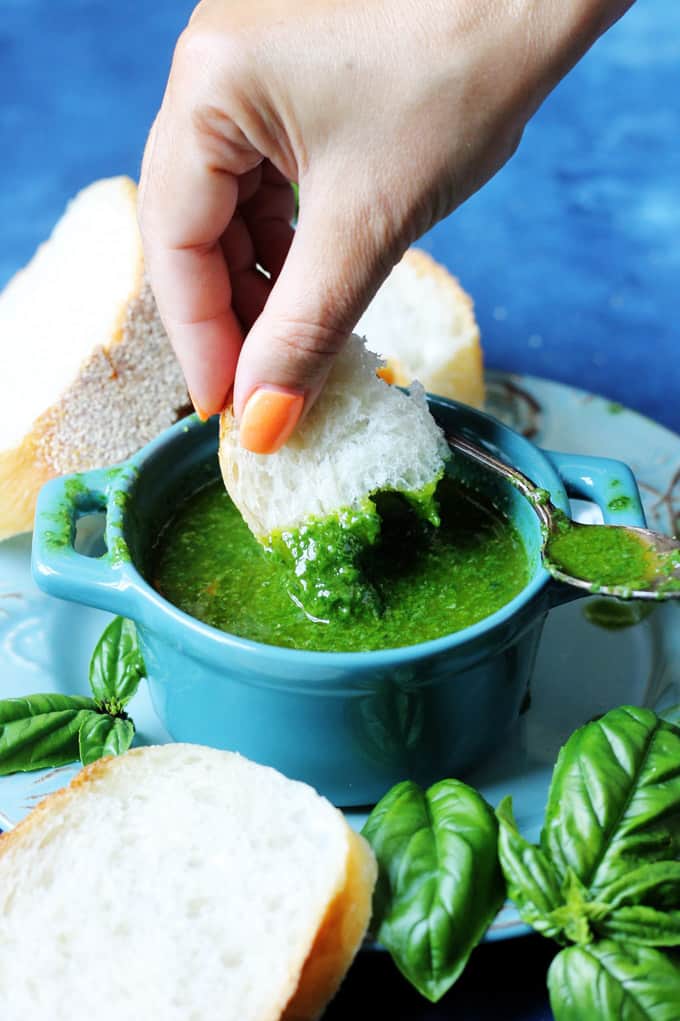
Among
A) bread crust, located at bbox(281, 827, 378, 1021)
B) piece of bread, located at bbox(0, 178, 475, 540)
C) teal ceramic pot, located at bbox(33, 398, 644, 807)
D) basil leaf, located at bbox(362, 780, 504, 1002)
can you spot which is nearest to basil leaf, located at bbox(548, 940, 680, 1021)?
basil leaf, located at bbox(362, 780, 504, 1002)

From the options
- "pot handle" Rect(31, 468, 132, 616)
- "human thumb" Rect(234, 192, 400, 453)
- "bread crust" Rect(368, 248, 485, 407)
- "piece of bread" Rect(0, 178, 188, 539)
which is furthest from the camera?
"bread crust" Rect(368, 248, 485, 407)

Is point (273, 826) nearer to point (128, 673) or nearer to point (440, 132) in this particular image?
point (128, 673)

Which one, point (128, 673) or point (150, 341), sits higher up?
point (150, 341)

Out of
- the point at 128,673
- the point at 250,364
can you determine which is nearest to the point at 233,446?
the point at 250,364

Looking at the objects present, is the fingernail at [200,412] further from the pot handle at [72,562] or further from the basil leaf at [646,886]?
the basil leaf at [646,886]

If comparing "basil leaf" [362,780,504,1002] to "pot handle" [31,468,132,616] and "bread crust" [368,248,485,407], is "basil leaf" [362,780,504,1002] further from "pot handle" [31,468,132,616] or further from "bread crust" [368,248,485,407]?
"bread crust" [368,248,485,407]

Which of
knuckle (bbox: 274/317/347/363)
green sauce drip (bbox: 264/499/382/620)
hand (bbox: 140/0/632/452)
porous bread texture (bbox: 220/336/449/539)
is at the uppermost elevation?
hand (bbox: 140/0/632/452)

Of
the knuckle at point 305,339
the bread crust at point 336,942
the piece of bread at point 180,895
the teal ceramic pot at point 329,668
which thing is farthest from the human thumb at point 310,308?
the bread crust at point 336,942

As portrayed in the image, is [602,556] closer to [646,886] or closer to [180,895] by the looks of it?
[646,886]
